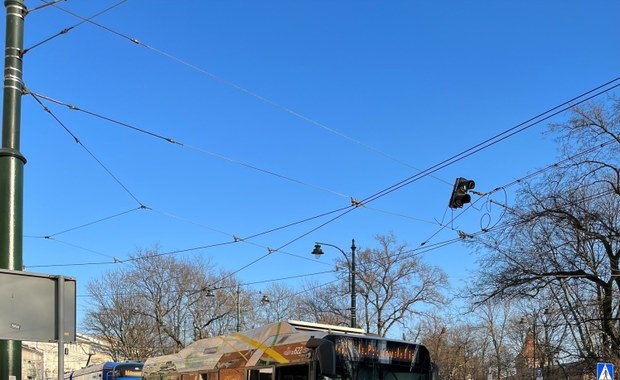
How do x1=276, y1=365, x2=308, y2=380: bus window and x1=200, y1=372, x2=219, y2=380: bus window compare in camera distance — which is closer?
x1=276, y1=365, x2=308, y2=380: bus window

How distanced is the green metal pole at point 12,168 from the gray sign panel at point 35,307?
1.89 ft

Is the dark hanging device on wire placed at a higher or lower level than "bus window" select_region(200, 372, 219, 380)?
higher

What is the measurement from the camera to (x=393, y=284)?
4316 centimetres

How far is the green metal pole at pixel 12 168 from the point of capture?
480cm

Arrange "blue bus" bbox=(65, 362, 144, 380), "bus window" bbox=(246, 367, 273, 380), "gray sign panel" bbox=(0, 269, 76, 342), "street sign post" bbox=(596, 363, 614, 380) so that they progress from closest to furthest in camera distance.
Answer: "gray sign panel" bbox=(0, 269, 76, 342) → "bus window" bbox=(246, 367, 273, 380) → "street sign post" bbox=(596, 363, 614, 380) → "blue bus" bbox=(65, 362, 144, 380)

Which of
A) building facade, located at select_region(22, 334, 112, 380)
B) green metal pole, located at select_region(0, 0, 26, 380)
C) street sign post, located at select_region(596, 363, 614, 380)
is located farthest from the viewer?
building facade, located at select_region(22, 334, 112, 380)

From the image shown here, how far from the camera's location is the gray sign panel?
4242 millimetres

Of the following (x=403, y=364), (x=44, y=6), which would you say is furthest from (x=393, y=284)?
(x=44, y=6)

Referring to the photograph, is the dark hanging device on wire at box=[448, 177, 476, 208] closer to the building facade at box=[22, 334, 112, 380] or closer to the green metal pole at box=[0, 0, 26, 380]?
the green metal pole at box=[0, 0, 26, 380]

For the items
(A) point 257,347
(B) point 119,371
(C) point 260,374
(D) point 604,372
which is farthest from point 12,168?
(B) point 119,371

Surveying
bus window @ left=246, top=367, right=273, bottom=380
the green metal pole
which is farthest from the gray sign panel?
bus window @ left=246, top=367, right=273, bottom=380

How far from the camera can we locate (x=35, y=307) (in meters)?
4.39

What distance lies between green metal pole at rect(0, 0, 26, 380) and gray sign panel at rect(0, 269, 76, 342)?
1.89 ft

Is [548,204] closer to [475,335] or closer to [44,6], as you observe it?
[44,6]
